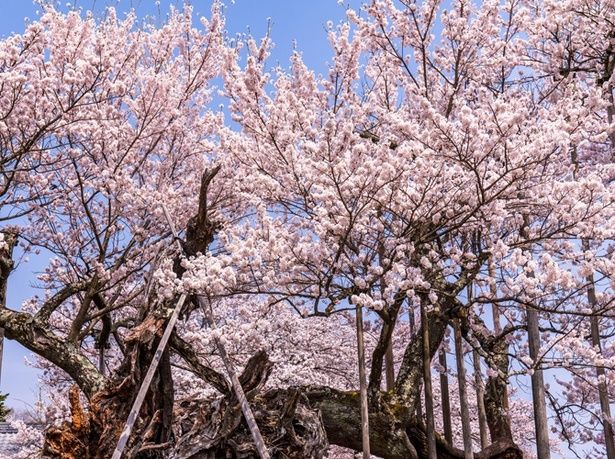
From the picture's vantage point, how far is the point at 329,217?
21.4ft

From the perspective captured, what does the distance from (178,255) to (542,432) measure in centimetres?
503

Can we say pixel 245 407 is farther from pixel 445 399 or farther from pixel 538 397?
pixel 445 399

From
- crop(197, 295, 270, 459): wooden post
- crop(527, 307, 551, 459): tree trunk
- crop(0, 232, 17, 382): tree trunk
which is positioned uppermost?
crop(0, 232, 17, 382): tree trunk

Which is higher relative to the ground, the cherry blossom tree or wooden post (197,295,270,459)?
the cherry blossom tree

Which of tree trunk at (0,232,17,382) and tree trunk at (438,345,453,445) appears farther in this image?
tree trunk at (0,232,17,382)

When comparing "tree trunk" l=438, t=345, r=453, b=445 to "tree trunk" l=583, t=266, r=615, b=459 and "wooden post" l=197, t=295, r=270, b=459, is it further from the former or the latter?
"wooden post" l=197, t=295, r=270, b=459

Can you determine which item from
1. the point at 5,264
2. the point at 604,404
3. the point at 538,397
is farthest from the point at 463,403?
the point at 5,264

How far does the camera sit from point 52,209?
11.5 metres

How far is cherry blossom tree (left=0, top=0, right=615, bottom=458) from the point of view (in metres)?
6.14

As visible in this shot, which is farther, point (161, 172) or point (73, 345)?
point (161, 172)

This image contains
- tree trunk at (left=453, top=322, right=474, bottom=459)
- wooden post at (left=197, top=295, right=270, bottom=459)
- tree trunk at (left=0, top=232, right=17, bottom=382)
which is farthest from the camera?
tree trunk at (left=0, top=232, right=17, bottom=382)

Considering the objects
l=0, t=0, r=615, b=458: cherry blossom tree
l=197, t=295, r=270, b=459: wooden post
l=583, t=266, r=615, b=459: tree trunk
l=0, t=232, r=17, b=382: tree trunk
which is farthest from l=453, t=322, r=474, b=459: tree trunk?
l=0, t=232, r=17, b=382: tree trunk

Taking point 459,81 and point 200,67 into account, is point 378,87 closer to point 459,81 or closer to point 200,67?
point 459,81

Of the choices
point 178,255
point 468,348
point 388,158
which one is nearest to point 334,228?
point 388,158
